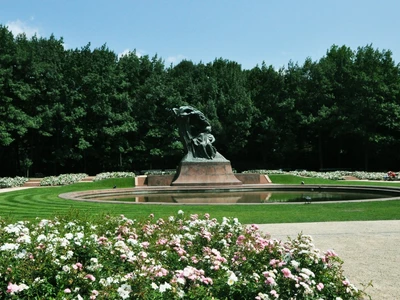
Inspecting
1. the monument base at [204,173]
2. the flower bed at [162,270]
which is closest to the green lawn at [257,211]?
the flower bed at [162,270]

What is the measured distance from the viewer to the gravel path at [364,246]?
19.9 ft

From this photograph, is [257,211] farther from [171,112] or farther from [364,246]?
[171,112]

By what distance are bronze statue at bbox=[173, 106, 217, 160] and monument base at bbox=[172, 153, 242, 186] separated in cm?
77

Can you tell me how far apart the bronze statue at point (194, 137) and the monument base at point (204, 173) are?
770 millimetres

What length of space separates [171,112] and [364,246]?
3821 cm

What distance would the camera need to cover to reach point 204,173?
1086 inches

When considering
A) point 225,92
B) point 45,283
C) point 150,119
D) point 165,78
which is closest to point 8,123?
point 150,119

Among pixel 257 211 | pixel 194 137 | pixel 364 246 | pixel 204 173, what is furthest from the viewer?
pixel 194 137

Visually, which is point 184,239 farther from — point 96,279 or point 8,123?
point 8,123

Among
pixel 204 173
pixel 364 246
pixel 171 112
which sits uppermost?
pixel 171 112

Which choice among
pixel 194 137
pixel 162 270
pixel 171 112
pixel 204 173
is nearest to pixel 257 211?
pixel 162 270

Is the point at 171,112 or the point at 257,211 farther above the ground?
the point at 171,112

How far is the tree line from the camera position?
42031 mm

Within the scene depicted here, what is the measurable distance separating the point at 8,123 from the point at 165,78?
57.8 ft
